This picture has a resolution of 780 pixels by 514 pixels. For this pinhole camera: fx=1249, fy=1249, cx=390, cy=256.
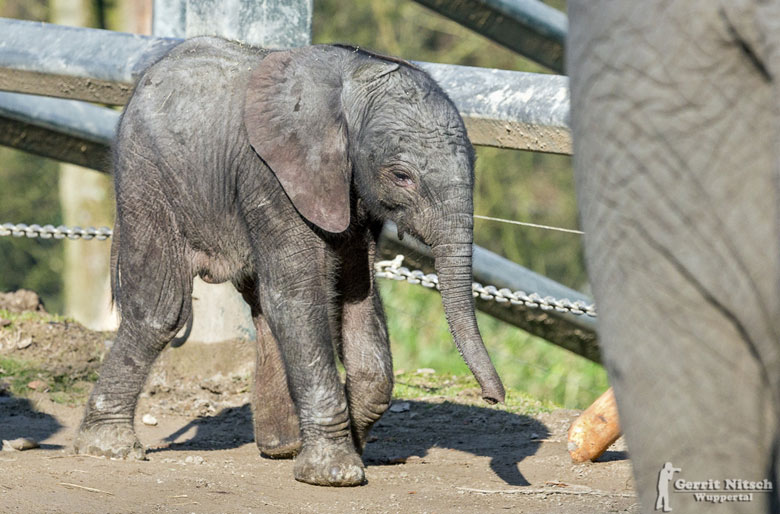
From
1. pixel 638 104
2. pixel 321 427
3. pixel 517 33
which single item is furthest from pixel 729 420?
pixel 517 33

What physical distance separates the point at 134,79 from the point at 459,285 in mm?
1986

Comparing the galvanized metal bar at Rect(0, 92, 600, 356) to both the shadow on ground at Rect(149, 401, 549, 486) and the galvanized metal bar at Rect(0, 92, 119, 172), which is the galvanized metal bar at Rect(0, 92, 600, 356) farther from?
the shadow on ground at Rect(149, 401, 549, 486)

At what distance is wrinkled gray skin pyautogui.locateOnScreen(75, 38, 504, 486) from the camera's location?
446 centimetres

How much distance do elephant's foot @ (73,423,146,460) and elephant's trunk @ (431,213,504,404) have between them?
140cm

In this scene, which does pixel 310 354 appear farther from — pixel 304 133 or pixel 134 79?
pixel 134 79

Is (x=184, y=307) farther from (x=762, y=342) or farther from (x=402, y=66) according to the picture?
(x=762, y=342)

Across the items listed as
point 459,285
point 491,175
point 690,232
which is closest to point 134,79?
point 459,285

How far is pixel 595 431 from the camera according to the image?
15.2 ft

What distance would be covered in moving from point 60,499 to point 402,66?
1.95m

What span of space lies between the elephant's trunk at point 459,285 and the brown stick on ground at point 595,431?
0.54m

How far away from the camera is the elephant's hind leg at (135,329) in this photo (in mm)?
4902

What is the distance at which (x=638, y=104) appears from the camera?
5.85 feet

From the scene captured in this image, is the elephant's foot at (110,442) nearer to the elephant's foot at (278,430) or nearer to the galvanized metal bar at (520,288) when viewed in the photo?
the elephant's foot at (278,430)

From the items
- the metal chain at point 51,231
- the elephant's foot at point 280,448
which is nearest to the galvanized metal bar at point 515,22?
the metal chain at point 51,231
